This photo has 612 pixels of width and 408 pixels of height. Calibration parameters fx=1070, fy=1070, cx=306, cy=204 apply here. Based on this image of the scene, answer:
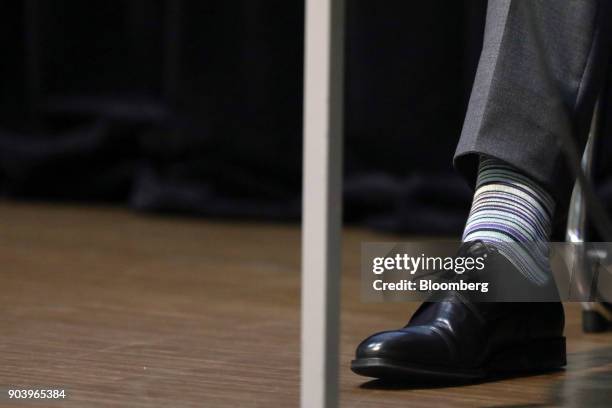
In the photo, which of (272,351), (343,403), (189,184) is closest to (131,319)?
(272,351)

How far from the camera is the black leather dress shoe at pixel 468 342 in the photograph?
2.33 ft

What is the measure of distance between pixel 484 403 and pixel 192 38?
1520mm

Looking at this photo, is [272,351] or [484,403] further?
[272,351]

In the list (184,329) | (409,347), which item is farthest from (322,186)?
(184,329)

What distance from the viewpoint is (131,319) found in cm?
99

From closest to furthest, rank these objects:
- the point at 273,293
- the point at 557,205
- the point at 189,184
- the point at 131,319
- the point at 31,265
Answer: the point at 557,205
the point at 131,319
the point at 273,293
the point at 31,265
the point at 189,184

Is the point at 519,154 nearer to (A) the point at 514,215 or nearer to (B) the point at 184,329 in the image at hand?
(A) the point at 514,215

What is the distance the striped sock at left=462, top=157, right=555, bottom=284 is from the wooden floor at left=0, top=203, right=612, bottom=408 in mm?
88

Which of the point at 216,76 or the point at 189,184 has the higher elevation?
the point at 216,76

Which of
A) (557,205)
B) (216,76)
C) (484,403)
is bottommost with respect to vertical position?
(484,403)

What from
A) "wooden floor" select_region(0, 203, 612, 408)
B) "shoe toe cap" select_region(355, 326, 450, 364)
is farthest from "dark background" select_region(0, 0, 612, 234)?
"shoe toe cap" select_region(355, 326, 450, 364)

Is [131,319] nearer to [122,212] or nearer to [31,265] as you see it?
[31,265]

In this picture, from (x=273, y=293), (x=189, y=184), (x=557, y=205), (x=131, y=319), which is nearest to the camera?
(x=557, y=205)

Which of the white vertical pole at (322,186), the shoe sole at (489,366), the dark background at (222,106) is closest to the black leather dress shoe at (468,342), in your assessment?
the shoe sole at (489,366)
